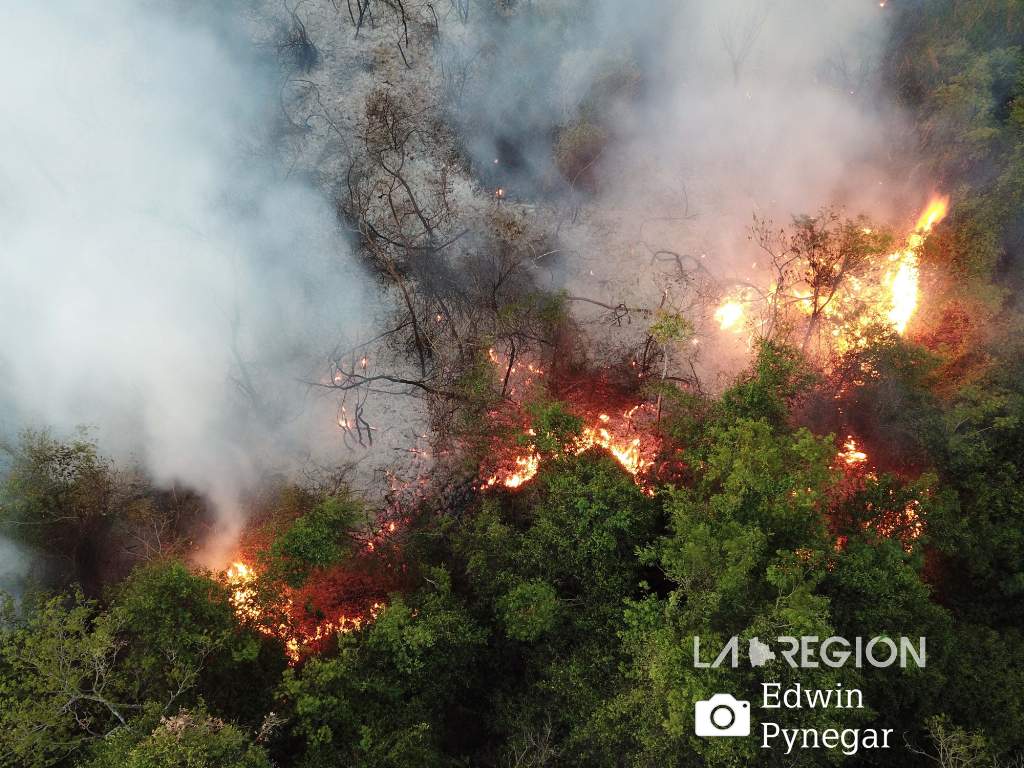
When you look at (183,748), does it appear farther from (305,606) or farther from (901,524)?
(901,524)

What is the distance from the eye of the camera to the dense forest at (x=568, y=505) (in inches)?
437

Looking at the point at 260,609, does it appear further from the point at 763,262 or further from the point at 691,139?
the point at 691,139

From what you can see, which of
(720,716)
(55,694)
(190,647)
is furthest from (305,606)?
(720,716)

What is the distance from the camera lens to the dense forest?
11.1m

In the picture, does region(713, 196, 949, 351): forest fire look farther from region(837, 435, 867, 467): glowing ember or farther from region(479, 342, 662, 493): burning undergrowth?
region(479, 342, 662, 493): burning undergrowth

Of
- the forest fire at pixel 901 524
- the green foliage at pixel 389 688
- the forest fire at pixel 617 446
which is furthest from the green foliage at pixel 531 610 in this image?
the forest fire at pixel 901 524

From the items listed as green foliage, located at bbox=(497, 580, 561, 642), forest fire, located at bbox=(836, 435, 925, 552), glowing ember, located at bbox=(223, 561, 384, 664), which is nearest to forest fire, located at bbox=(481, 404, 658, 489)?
green foliage, located at bbox=(497, 580, 561, 642)

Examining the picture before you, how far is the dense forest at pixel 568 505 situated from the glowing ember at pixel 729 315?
0.06m

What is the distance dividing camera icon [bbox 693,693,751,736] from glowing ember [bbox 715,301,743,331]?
11549 mm

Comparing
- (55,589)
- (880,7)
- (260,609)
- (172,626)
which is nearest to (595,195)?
(880,7)

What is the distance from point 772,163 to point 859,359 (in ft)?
24.5

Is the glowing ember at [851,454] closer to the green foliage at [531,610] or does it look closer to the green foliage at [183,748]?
the green foliage at [531,610]

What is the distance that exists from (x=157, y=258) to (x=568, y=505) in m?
13.3

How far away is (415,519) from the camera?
16.5 m
